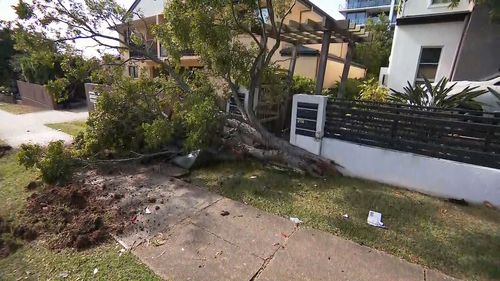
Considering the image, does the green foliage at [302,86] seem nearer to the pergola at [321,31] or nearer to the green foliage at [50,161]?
the pergola at [321,31]

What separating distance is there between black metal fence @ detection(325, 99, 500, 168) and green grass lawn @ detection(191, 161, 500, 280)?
2.41 ft

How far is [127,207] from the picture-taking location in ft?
13.4

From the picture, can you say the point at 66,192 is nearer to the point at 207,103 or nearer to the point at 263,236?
the point at 207,103

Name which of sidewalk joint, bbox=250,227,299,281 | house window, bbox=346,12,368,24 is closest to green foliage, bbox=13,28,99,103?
sidewalk joint, bbox=250,227,299,281

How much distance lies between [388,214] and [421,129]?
1550 millimetres

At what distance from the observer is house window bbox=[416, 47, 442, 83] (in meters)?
8.80

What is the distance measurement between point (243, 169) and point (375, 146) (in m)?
2.52

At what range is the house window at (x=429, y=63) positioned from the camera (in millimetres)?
8805

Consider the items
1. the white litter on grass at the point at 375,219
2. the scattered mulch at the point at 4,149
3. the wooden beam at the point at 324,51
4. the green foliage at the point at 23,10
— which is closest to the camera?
the white litter on grass at the point at 375,219

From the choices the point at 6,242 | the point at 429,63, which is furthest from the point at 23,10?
the point at 429,63

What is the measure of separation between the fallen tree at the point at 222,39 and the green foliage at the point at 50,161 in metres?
2.33

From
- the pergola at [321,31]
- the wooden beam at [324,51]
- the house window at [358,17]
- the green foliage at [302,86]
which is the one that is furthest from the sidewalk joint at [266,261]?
the house window at [358,17]

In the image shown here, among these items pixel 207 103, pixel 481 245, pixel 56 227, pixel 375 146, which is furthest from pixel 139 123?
pixel 481 245

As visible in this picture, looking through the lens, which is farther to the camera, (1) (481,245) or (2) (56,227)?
(2) (56,227)
